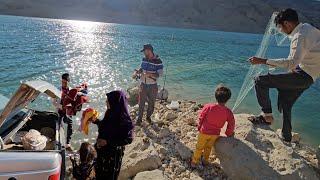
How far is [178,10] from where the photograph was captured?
149500mm

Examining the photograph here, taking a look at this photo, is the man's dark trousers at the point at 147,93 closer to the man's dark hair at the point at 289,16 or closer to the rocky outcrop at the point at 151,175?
the rocky outcrop at the point at 151,175

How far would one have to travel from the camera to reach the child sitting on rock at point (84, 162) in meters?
5.86

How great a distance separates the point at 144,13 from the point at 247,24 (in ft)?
123

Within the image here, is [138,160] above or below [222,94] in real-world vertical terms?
below

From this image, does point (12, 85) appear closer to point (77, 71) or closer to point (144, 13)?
point (77, 71)

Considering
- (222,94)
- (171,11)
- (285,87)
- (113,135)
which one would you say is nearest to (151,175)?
(113,135)

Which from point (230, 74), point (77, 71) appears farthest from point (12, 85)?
point (230, 74)

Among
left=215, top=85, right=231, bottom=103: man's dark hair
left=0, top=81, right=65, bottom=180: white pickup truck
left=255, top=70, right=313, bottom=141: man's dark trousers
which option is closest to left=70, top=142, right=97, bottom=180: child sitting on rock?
left=0, top=81, right=65, bottom=180: white pickup truck

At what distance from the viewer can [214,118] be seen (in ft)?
23.4

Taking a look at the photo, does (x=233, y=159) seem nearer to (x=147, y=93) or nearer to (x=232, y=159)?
(x=232, y=159)

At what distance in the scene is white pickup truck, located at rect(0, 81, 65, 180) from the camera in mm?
4340

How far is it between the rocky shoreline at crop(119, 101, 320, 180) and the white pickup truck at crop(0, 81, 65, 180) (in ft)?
6.45

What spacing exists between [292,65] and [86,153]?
143 inches

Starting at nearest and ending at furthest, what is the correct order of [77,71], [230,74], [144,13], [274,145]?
[274,145], [77,71], [230,74], [144,13]
